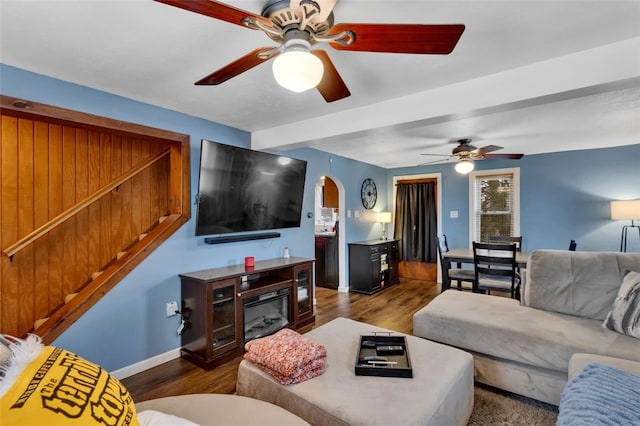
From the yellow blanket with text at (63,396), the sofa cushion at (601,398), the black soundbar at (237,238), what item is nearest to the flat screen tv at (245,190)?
the black soundbar at (237,238)

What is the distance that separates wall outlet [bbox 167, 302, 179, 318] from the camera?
2.82 m

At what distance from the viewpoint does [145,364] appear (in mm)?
2650

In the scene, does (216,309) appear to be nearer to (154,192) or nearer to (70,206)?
(154,192)

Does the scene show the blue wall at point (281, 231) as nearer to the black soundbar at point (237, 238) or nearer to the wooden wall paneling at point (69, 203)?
the black soundbar at point (237, 238)

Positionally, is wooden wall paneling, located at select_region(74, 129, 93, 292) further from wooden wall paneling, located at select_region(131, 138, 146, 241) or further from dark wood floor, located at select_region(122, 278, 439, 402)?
dark wood floor, located at select_region(122, 278, 439, 402)

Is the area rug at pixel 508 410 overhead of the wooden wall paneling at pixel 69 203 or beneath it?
beneath

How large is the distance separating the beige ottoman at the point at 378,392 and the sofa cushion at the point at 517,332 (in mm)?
471

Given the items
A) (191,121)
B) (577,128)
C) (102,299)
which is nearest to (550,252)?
(577,128)

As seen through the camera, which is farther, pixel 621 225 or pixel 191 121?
pixel 621 225

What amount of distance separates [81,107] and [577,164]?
237 inches

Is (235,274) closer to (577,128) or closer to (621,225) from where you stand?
(577,128)

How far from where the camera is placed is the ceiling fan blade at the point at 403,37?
47.6 inches

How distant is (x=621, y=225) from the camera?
4.24m

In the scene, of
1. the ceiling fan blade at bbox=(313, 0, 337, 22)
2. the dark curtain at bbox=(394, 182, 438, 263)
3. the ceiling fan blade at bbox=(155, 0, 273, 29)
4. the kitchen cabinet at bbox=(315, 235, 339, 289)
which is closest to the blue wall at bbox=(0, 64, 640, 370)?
the dark curtain at bbox=(394, 182, 438, 263)
